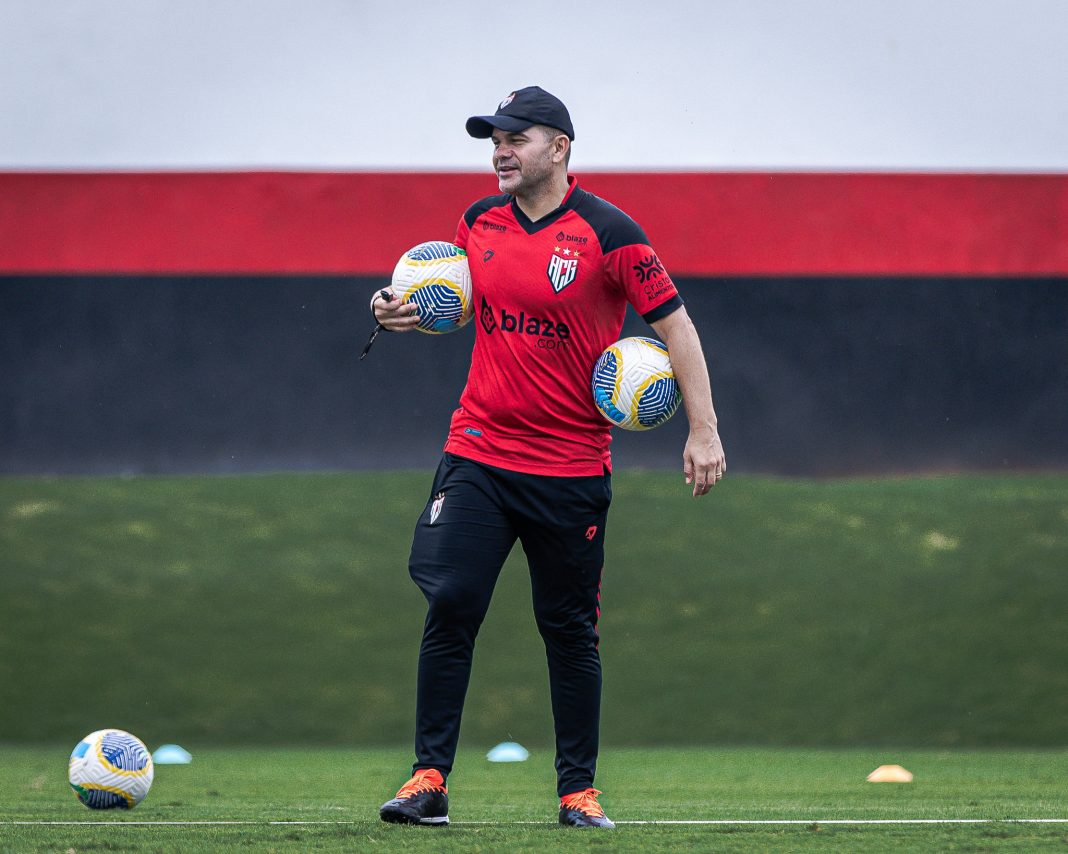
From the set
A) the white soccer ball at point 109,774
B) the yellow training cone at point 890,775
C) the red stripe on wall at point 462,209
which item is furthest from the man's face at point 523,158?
the red stripe on wall at point 462,209

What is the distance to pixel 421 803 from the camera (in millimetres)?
3023

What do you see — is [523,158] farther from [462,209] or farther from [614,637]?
[462,209]

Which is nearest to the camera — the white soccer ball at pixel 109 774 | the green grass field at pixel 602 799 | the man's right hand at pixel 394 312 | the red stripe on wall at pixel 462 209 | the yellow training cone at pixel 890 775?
the green grass field at pixel 602 799

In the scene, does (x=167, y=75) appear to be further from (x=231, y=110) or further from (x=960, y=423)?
(x=960, y=423)

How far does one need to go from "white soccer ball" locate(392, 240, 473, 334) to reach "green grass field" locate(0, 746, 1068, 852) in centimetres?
113

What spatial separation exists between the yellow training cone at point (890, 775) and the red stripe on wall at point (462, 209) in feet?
11.8

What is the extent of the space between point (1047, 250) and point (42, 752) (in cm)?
585

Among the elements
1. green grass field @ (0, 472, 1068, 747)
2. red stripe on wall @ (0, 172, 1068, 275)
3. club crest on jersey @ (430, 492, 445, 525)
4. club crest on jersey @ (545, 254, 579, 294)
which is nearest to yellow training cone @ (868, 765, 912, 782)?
green grass field @ (0, 472, 1068, 747)

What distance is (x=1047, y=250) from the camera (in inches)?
322

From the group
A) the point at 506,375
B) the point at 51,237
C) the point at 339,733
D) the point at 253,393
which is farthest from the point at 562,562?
the point at 51,237

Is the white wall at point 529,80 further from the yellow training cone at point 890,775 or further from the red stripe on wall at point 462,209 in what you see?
the yellow training cone at point 890,775

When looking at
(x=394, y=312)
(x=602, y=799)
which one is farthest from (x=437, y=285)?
(x=602, y=799)

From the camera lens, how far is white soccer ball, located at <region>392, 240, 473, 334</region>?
334 centimetres

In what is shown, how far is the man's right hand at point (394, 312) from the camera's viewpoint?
3.30m
